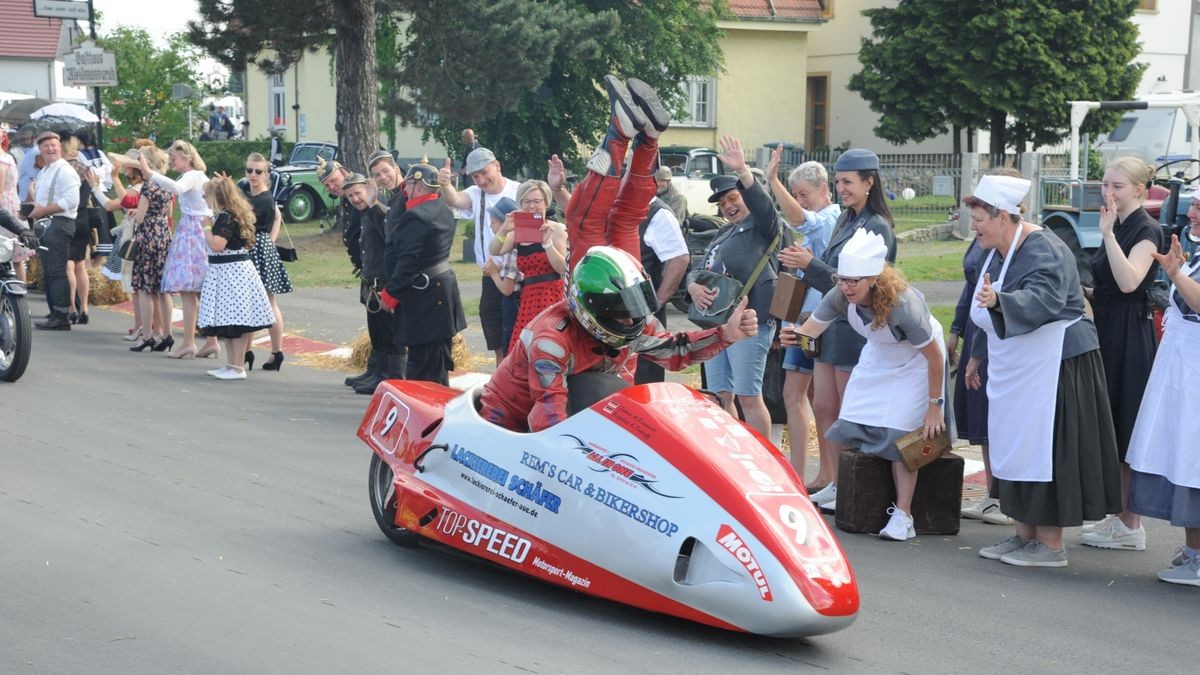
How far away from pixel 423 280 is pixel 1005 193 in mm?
5178

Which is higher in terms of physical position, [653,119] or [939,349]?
[653,119]

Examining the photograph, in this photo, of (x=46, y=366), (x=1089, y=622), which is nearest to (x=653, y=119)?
(x=1089, y=622)

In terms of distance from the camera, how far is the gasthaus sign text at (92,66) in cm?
2127

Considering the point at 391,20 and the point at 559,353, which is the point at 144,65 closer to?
the point at 391,20

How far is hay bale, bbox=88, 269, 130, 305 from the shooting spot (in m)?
18.6

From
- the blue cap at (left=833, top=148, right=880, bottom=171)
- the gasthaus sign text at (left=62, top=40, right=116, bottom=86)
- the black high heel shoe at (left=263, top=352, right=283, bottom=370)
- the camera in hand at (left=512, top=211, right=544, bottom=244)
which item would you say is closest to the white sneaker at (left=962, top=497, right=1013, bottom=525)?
the blue cap at (left=833, top=148, right=880, bottom=171)

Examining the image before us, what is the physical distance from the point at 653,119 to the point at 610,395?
8.23 ft

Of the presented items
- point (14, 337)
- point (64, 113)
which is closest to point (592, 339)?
point (14, 337)

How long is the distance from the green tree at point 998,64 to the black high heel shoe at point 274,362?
25.8 metres

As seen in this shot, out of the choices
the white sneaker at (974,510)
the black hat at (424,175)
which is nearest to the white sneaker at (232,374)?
the black hat at (424,175)

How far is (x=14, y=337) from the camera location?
12422mm

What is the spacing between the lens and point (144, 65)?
32219 mm

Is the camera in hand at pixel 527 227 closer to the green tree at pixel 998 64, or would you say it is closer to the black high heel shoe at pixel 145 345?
the black high heel shoe at pixel 145 345

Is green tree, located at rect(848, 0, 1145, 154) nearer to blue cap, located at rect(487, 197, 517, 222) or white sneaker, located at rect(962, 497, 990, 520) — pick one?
blue cap, located at rect(487, 197, 517, 222)
